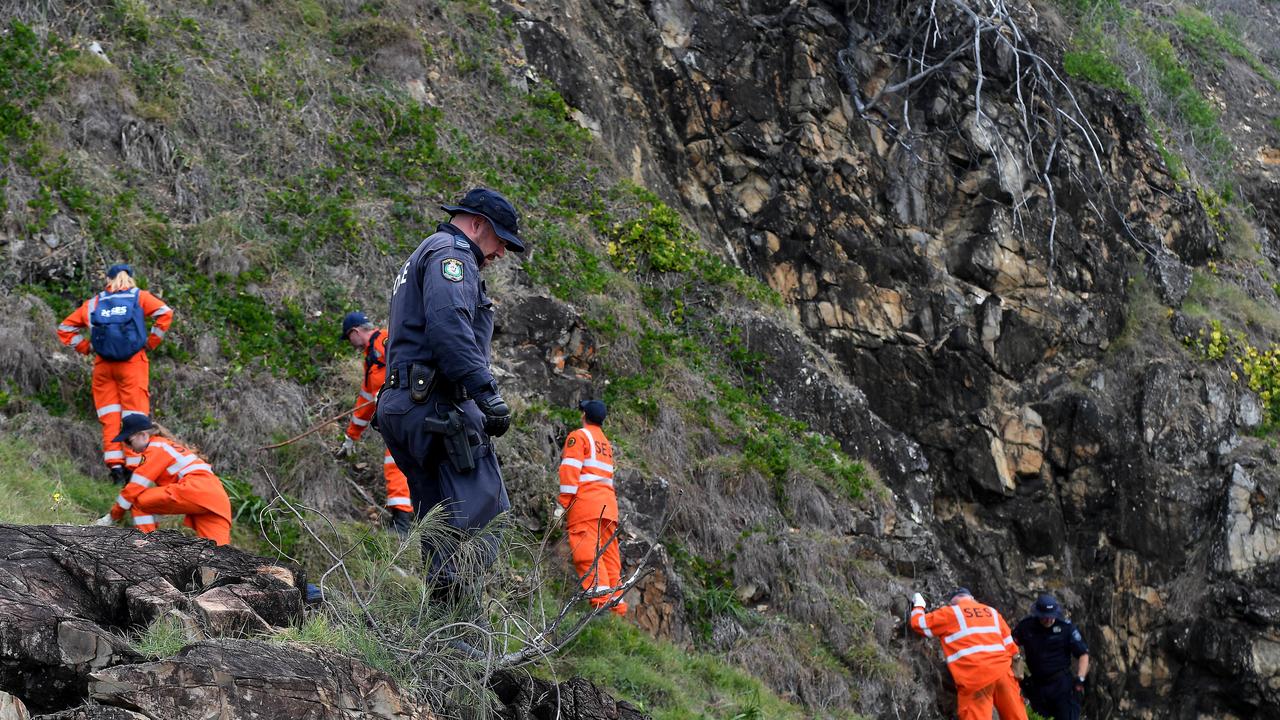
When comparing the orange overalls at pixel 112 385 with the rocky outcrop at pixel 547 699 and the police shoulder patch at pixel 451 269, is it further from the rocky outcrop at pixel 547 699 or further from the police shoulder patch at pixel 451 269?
the rocky outcrop at pixel 547 699

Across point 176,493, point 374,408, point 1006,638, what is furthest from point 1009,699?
point 176,493

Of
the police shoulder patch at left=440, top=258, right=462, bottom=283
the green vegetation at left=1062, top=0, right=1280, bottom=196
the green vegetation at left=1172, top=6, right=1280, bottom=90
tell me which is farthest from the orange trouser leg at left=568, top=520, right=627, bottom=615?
the green vegetation at left=1172, top=6, right=1280, bottom=90

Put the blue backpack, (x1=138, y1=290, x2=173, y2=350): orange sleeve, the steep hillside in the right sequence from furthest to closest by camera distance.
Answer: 1. the steep hillside
2. (x1=138, y1=290, x2=173, y2=350): orange sleeve
3. the blue backpack

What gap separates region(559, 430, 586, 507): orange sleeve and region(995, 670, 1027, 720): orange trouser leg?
4.63 m

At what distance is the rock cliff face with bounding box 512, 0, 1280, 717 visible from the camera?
12719 mm

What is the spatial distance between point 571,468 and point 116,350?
338cm

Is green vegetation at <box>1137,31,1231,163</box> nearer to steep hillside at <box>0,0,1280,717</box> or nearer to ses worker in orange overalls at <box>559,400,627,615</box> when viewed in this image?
steep hillside at <box>0,0,1280,717</box>

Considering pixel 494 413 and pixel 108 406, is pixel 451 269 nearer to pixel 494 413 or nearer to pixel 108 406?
pixel 494 413

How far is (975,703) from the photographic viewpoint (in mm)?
10125

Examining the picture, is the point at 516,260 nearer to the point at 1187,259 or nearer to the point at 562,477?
the point at 562,477

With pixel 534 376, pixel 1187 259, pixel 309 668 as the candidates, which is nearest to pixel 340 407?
pixel 534 376

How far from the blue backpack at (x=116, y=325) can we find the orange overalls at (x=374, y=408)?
160 centimetres

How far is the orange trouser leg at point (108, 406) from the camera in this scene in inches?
320

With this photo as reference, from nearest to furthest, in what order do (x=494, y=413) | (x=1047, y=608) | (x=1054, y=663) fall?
(x=494, y=413)
(x=1047, y=608)
(x=1054, y=663)
